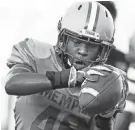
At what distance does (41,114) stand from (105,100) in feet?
1.46

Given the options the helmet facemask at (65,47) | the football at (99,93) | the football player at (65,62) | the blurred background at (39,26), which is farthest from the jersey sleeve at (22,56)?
the blurred background at (39,26)

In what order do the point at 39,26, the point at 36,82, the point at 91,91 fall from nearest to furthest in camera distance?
the point at 91,91
the point at 36,82
the point at 39,26

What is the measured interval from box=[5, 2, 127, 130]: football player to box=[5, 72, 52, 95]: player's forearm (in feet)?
0.42

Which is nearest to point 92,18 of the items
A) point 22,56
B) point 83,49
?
point 83,49

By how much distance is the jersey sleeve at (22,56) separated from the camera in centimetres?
198

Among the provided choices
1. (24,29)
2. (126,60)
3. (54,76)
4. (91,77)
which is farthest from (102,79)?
(24,29)

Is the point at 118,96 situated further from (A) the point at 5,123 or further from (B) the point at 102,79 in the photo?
(A) the point at 5,123

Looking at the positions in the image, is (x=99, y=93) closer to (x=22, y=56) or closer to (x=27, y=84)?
(x=27, y=84)

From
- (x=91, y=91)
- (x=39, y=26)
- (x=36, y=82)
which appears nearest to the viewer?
(x=91, y=91)

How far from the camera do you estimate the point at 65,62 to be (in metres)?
2.11

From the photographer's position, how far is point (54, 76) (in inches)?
68.7

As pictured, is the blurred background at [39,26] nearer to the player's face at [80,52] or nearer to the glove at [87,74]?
the player's face at [80,52]

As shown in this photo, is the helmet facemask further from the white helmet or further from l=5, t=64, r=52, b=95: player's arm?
l=5, t=64, r=52, b=95: player's arm

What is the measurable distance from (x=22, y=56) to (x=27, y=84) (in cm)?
28
